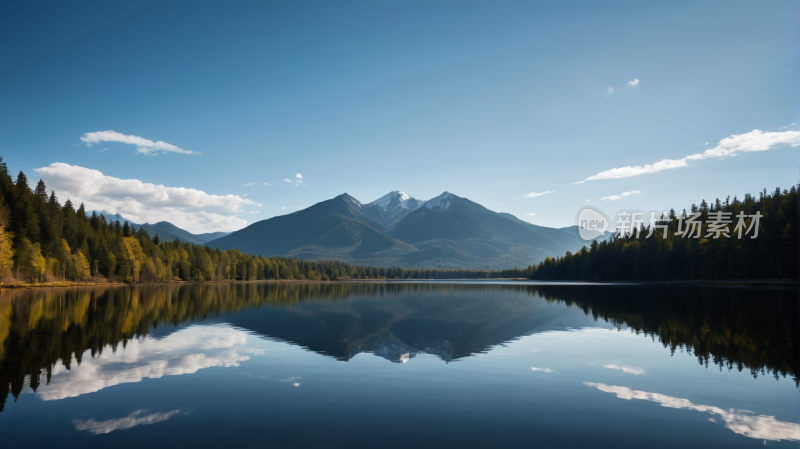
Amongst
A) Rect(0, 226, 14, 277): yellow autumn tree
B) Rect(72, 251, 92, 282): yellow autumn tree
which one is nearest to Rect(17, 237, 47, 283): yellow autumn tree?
Rect(0, 226, 14, 277): yellow autumn tree

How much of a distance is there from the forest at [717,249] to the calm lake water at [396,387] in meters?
90.4

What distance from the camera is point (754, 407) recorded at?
47.4 feet

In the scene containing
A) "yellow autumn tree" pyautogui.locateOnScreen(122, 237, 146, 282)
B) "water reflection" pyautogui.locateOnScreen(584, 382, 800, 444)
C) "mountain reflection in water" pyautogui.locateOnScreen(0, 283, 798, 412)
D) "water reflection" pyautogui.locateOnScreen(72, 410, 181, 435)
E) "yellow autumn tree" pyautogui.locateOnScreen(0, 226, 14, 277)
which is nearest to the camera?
"water reflection" pyautogui.locateOnScreen(72, 410, 181, 435)

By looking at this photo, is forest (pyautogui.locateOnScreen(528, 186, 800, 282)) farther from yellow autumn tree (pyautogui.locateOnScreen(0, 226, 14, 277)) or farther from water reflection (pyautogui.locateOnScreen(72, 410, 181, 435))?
yellow autumn tree (pyautogui.locateOnScreen(0, 226, 14, 277))

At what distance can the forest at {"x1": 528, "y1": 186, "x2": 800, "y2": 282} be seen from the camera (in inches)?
3898

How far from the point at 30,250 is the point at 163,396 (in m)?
115

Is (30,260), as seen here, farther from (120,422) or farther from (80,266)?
(120,422)

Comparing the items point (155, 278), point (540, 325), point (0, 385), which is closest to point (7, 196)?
point (155, 278)

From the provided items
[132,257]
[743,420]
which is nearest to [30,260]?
[132,257]

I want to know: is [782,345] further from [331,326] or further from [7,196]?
[7,196]

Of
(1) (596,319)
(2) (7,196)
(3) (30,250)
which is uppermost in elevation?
(2) (7,196)

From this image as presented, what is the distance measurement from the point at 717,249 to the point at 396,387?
137263 mm

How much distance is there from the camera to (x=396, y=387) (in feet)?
56.2

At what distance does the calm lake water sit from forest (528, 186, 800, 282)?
9037 centimetres
